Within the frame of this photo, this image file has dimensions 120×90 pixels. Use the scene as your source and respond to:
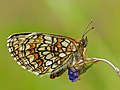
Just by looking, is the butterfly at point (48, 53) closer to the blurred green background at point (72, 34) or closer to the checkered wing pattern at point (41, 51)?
the checkered wing pattern at point (41, 51)

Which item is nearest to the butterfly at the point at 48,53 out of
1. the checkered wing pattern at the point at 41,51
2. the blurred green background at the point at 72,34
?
the checkered wing pattern at the point at 41,51

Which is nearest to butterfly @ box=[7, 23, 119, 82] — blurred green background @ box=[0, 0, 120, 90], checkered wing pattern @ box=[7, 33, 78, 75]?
checkered wing pattern @ box=[7, 33, 78, 75]

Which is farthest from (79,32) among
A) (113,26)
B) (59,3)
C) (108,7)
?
(108,7)

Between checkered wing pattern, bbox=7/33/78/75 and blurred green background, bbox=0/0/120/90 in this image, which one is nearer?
checkered wing pattern, bbox=7/33/78/75

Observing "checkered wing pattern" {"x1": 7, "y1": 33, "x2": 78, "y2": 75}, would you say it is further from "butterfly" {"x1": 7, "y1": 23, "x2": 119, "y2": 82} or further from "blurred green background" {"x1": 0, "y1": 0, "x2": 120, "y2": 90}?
"blurred green background" {"x1": 0, "y1": 0, "x2": 120, "y2": 90}

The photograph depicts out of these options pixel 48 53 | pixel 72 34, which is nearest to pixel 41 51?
pixel 48 53
